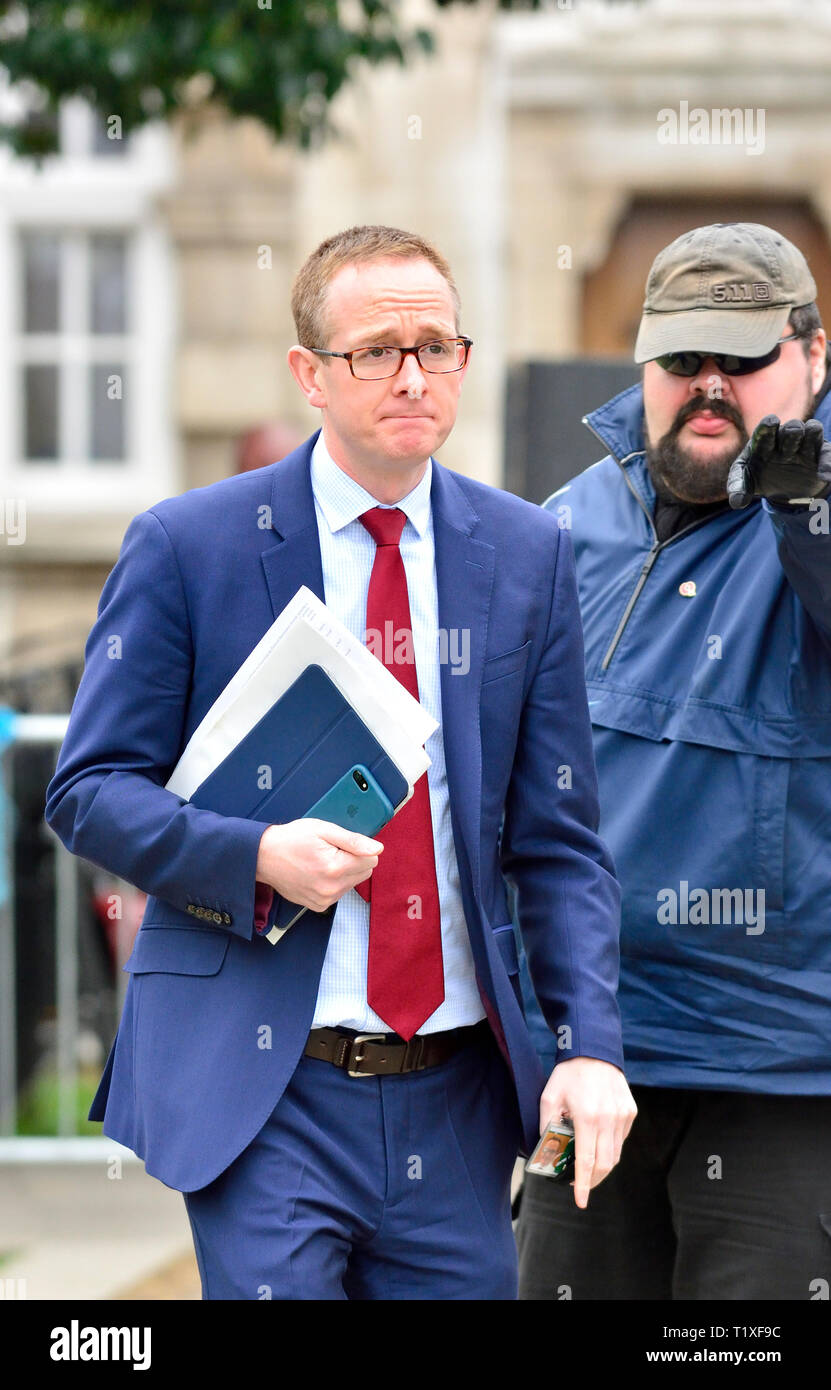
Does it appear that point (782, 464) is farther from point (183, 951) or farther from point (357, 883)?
point (183, 951)

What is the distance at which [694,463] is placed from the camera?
298 centimetres

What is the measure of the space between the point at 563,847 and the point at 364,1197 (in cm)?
53

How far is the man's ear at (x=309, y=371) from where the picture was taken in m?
2.54

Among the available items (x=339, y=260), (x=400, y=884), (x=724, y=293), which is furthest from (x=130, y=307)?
(x=400, y=884)

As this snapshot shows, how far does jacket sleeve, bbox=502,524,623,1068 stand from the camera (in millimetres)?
2609

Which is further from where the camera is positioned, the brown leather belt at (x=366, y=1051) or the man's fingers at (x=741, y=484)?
the man's fingers at (x=741, y=484)

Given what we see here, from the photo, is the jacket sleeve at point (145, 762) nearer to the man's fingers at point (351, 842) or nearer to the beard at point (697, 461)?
the man's fingers at point (351, 842)

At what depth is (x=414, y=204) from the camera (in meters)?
10.4

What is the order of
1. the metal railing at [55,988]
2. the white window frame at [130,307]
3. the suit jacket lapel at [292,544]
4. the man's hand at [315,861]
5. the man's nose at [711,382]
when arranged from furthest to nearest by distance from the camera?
the white window frame at [130,307] → the metal railing at [55,988] → the man's nose at [711,382] → the suit jacket lapel at [292,544] → the man's hand at [315,861]

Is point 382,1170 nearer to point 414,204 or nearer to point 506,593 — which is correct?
point 506,593

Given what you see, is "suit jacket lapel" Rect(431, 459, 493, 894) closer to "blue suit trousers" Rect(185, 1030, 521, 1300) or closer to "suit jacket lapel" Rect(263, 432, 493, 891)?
"suit jacket lapel" Rect(263, 432, 493, 891)

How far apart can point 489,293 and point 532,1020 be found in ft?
25.5

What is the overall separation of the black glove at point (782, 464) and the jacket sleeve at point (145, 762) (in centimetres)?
77

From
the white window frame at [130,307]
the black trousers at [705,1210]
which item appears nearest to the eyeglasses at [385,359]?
the black trousers at [705,1210]
